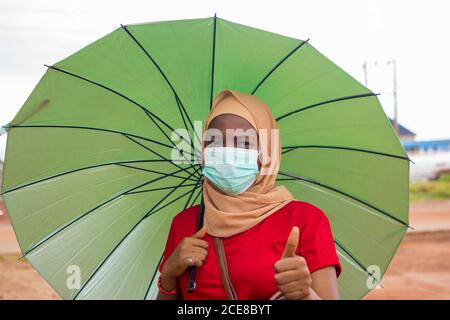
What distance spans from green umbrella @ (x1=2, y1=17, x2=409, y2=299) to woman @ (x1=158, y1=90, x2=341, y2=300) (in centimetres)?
37

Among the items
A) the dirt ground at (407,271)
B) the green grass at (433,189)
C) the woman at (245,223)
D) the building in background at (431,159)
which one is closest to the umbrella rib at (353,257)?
the woman at (245,223)

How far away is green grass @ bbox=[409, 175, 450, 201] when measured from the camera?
27.3m

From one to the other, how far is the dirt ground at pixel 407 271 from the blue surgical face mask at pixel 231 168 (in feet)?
27.6

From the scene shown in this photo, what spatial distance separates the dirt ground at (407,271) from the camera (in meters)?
12.0

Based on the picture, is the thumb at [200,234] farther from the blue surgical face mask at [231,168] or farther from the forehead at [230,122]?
the forehead at [230,122]

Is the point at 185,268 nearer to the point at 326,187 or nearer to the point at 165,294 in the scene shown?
the point at 165,294

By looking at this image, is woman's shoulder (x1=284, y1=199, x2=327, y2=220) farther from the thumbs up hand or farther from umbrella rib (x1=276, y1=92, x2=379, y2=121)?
umbrella rib (x1=276, y1=92, x2=379, y2=121)

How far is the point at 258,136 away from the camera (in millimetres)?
2666

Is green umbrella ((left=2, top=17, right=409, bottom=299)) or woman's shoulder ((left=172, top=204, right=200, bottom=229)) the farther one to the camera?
green umbrella ((left=2, top=17, right=409, bottom=299))

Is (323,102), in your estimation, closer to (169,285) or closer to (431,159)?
(169,285)

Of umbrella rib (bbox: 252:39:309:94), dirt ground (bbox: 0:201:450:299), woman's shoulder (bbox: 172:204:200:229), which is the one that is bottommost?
dirt ground (bbox: 0:201:450:299)

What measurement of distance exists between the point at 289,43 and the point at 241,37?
8.9 inches

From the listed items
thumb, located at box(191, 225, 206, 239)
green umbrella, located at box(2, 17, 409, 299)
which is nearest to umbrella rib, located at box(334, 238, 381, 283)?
green umbrella, located at box(2, 17, 409, 299)

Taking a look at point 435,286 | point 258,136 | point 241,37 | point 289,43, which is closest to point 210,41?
point 241,37
